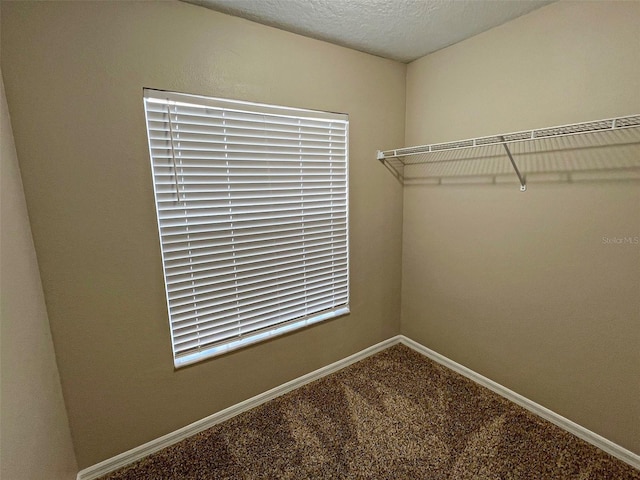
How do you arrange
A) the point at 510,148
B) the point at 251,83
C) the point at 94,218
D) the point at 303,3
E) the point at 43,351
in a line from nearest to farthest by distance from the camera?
the point at 43,351 < the point at 94,218 < the point at 303,3 < the point at 251,83 < the point at 510,148

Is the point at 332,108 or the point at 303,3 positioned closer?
the point at 303,3

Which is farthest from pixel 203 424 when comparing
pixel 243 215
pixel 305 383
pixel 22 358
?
pixel 243 215

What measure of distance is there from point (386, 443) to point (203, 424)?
1.03 metres

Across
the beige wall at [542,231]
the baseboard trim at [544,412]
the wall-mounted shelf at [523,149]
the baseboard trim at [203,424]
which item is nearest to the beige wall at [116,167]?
the baseboard trim at [203,424]

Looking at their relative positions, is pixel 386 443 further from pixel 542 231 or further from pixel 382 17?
pixel 382 17

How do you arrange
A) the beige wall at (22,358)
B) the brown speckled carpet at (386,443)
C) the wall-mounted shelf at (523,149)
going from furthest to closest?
the brown speckled carpet at (386,443) < the wall-mounted shelf at (523,149) < the beige wall at (22,358)

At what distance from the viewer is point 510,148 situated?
174cm

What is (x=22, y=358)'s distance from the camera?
1032 mm

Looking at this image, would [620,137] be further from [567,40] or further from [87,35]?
[87,35]

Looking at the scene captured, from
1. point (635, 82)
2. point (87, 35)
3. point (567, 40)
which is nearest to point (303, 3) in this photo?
point (87, 35)

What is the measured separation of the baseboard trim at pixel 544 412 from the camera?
4.90 feet

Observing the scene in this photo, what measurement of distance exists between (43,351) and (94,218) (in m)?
0.57

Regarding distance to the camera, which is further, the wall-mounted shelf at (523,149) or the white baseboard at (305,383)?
the white baseboard at (305,383)

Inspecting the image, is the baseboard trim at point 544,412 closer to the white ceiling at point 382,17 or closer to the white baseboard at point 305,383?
the white baseboard at point 305,383
